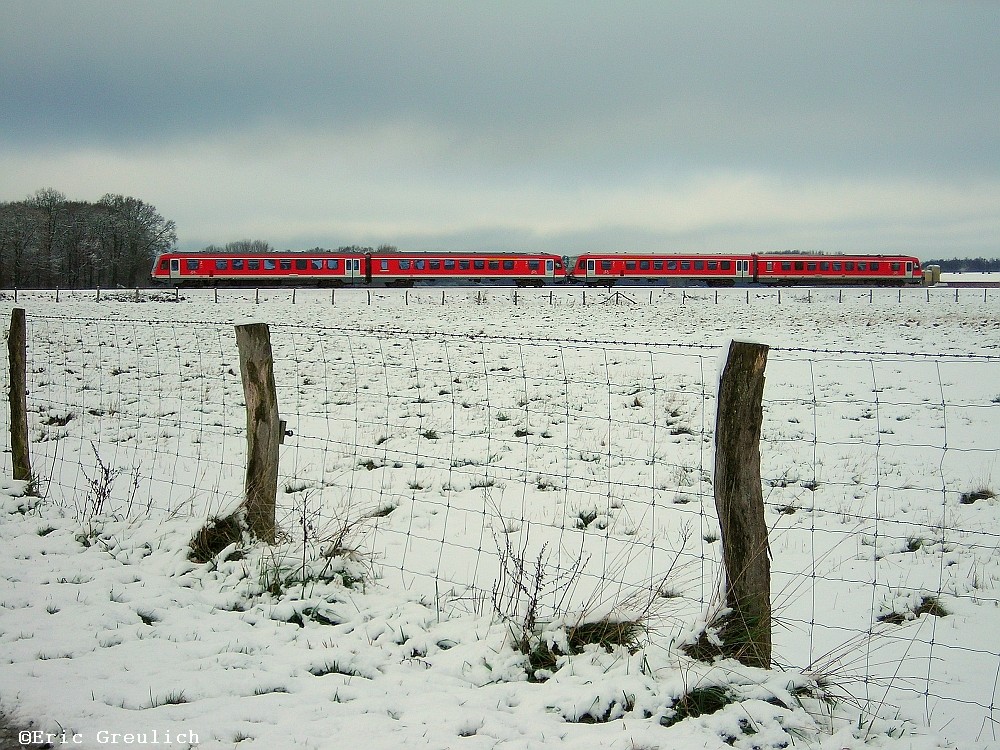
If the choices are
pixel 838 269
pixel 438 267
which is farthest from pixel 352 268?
pixel 838 269

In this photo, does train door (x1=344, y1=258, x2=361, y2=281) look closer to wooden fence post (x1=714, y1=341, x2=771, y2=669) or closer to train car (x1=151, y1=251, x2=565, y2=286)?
train car (x1=151, y1=251, x2=565, y2=286)

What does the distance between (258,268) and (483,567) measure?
133 feet

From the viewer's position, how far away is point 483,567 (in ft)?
17.3

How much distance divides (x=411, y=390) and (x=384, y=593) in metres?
7.50

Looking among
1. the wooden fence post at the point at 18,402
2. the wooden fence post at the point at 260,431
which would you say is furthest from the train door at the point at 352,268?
the wooden fence post at the point at 260,431

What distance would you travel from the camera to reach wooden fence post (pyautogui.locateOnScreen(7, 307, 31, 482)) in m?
6.21

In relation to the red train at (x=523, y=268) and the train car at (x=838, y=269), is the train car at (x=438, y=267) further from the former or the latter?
the train car at (x=838, y=269)

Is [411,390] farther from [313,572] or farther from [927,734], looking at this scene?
[927,734]

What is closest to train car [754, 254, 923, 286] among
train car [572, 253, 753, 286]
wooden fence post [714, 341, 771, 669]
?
train car [572, 253, 753, 286]

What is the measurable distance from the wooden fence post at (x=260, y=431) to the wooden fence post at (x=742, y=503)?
2.78m

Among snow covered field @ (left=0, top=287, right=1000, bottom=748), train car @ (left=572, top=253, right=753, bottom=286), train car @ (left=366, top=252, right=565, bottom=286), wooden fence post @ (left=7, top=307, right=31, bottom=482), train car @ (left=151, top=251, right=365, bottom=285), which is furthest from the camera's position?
train car @ (left=572, top=253, right=753, bottom=286)

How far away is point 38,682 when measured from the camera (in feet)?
9.64

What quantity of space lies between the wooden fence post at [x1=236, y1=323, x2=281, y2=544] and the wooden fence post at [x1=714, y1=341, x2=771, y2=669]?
9.12 feet

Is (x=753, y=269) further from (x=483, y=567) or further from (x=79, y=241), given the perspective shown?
(x=79, y=241)
